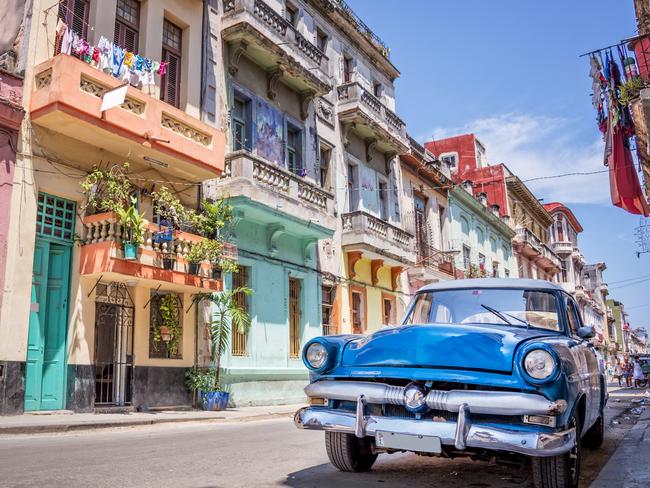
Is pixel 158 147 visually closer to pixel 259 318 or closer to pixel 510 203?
pixel 259 318

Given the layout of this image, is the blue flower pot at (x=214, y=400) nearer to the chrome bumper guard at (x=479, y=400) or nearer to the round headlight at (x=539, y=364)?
the chrome bumper guard at (x=479, y=400)

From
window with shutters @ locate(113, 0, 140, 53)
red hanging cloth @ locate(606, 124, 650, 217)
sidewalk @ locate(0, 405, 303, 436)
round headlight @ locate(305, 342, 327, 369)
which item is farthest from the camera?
red hanging cloth @ locate(606, 124, 650, 217)

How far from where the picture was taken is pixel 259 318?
16328 millimetres

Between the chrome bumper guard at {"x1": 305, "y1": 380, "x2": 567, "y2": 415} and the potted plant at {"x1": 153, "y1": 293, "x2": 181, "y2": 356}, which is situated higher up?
the potted plant at {"x1": 153, "y1": 293, "x2": 181, "y2": 356}

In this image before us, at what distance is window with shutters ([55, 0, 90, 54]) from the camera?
12.2 m

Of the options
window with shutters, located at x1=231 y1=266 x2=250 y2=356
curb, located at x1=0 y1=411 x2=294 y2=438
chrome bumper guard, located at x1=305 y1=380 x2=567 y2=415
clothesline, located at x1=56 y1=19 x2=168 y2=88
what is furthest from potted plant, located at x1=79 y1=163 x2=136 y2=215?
Answer: chrome bumper guard, located at x1=305 y1=380 x2=567 y2=415

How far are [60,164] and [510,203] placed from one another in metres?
34.0

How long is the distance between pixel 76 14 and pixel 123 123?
2.78 meters

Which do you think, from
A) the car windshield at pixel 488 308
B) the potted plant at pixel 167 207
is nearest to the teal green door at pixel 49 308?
the potted plant at pixel 167 207

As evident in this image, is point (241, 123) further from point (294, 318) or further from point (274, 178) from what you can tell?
point (294, 318)

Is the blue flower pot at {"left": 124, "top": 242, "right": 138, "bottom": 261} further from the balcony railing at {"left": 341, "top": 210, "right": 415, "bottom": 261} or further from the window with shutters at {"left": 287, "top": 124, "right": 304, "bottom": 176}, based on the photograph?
the balcony railing at {"left": 341, "top": 210, "right": 415, "bottom": 261}

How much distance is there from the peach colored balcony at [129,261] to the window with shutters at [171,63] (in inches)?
151

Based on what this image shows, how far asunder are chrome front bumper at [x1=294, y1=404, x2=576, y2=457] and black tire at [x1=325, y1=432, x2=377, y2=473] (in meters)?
0.76

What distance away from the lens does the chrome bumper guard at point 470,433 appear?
3.64 m
